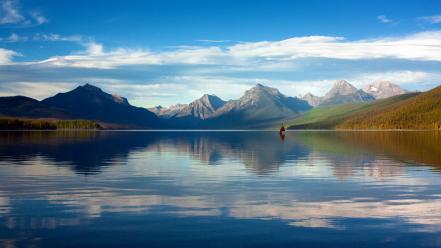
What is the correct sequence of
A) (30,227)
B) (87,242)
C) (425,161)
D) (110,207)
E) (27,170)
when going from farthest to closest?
(425,161) < (27,170) < (110,207) < (30,227) < (87,242)

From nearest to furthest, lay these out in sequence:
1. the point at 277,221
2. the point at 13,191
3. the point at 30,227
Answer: the point at 30,227 → the point at 277,221 → the point at 13,191

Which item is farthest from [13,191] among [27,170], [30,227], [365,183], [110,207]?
[365,183]

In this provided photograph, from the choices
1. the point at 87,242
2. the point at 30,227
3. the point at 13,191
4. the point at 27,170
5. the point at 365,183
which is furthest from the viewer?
the point at 27,170

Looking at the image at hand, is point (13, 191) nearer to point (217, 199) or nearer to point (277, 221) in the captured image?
point (217, 199)

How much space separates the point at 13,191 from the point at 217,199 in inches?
613

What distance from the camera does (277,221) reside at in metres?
26.6

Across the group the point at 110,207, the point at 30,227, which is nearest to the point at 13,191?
the point at 110,207

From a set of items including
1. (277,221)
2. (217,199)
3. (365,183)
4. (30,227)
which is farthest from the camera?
(365,183)

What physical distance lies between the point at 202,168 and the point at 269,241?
3584 cm

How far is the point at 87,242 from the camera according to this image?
72.2 feet

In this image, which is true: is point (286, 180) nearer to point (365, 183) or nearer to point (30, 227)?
point (365, 183)

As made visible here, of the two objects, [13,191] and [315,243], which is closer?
[315,243]

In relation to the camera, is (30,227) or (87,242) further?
(30,227)

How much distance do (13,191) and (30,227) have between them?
45.3 ft
